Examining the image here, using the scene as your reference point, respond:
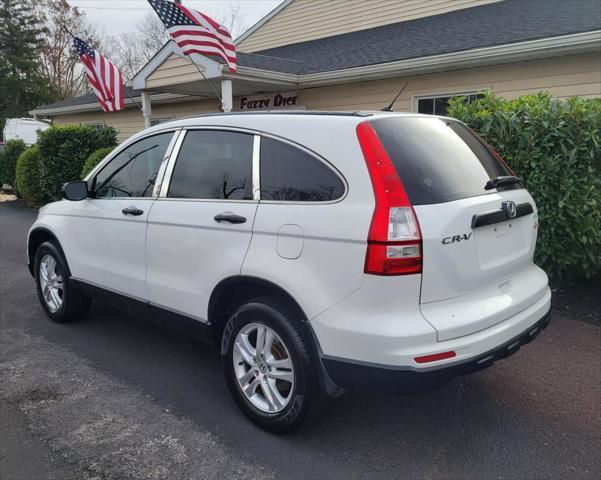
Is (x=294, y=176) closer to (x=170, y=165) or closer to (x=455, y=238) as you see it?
(x=455, y=238)

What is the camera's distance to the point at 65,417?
124 inches

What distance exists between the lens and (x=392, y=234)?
2.36 meters

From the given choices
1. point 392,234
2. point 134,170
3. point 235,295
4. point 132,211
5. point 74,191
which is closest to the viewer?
point 392,234

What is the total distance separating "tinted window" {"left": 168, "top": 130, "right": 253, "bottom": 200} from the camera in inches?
121

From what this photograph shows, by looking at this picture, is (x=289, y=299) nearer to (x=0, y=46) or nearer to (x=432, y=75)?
(x=432, y=75)

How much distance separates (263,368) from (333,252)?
904 millimetres

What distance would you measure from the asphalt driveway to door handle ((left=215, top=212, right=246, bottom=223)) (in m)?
1.22

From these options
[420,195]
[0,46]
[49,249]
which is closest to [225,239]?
[420,195]

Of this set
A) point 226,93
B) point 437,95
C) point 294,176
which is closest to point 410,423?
point 294,176

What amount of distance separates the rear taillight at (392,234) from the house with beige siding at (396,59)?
13.4 ft

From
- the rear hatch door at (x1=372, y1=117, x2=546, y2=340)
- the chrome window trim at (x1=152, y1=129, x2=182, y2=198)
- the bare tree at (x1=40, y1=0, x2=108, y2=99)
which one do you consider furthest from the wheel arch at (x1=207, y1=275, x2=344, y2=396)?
the bare tree at (x1=40, y1=0, x2=108, y2=99)

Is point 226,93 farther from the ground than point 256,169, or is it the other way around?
point 226,93

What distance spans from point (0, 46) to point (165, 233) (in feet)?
131

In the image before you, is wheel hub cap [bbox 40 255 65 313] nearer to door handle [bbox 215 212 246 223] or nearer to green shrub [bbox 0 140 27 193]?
door handle [bbox 215 212 246 223]
